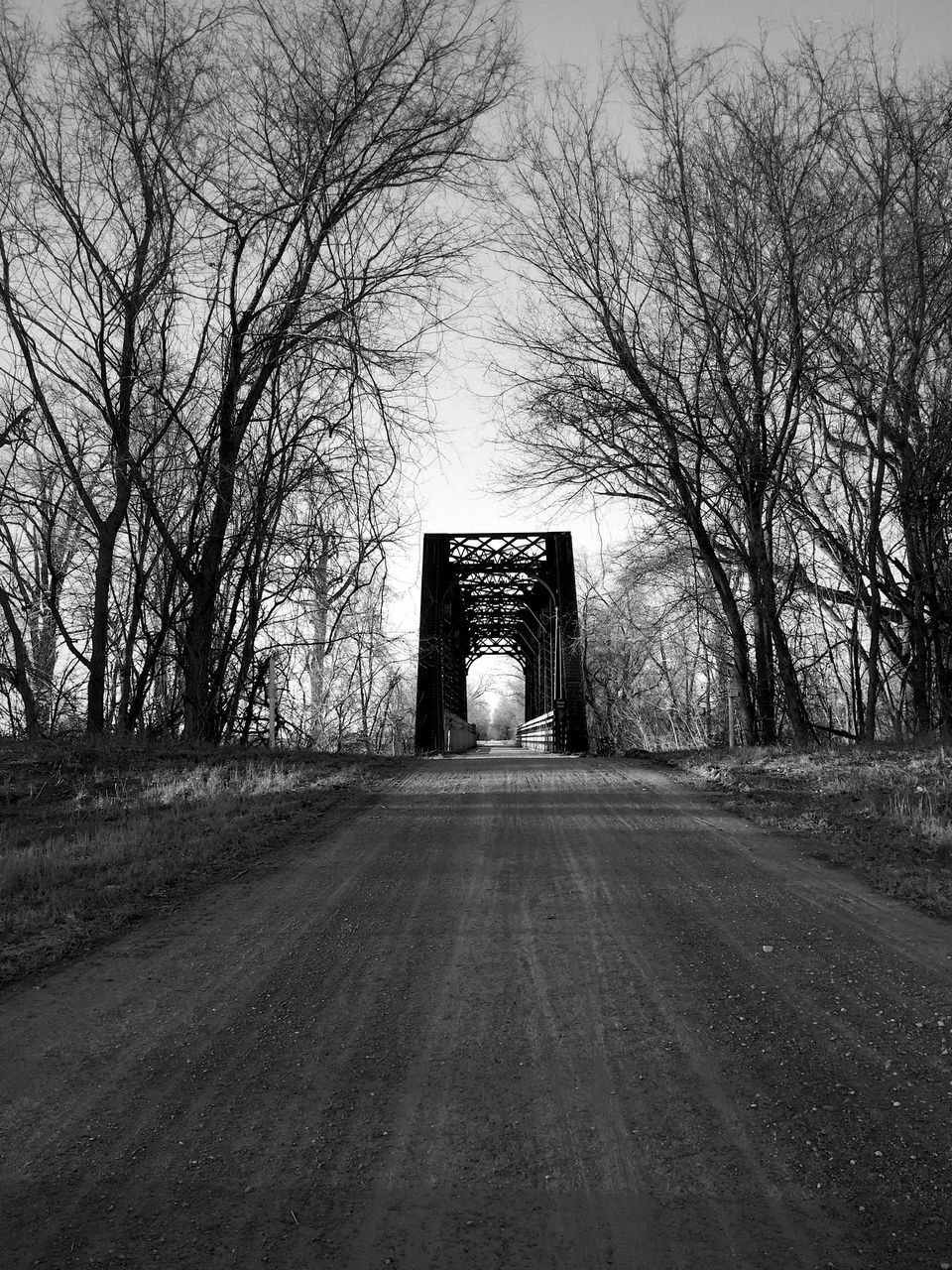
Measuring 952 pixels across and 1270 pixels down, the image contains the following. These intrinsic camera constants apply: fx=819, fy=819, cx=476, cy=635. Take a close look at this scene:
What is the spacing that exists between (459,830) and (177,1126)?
12.9 ft

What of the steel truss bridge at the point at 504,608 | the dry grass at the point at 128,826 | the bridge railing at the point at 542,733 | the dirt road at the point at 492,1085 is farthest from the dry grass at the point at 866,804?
the bridge railing at the point at 542,733

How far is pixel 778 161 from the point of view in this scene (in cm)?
1048

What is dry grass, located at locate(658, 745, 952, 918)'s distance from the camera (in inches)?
→ 178

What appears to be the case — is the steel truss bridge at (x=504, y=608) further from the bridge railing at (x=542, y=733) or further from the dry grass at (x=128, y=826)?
the dry grass at (x=128, y=826)

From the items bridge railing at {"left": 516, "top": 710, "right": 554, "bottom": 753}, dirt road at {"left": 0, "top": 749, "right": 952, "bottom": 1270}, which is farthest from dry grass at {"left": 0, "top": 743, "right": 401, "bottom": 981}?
bridge railing at {"left": 516, "top": 710, "right": 554, "bottom": 753}

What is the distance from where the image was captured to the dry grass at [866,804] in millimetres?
4512

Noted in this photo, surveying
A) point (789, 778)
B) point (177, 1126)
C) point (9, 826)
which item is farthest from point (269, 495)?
point (177, 1126)

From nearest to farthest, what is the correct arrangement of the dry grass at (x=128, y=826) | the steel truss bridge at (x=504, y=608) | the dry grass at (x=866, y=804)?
1. the dry grass at (x=128, y=826)
2. the dry grass at (x=866, y=804)
3. the steel truss bridge at (x=504, y=608)

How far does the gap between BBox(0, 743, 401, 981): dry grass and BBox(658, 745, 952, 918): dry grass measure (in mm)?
3539

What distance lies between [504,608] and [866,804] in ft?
113

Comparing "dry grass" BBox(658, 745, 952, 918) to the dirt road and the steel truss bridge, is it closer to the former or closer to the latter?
the dirt road

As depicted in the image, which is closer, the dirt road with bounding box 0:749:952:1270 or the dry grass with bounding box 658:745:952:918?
the dirt road with bounding box 0:749:952:1270

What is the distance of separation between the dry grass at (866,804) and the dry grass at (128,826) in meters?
3.54

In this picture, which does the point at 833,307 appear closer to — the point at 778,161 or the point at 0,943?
the point at 778,161
